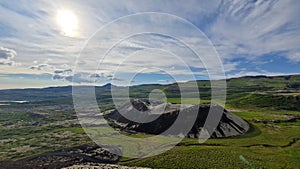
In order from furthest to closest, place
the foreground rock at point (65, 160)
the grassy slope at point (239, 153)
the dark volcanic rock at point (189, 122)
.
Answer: the dark volcanic rock at point (189, 122)
the foreground rock at point (65, 160)
the grassy slope at point (239, 153)

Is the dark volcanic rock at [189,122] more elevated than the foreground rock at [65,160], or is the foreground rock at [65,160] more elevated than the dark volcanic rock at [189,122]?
the dark volcanic rock at [189,122]

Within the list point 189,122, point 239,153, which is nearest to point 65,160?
point 239,153

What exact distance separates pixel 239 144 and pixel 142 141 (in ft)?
77.3

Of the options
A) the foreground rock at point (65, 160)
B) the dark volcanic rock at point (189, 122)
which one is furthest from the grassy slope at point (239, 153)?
the foreground rock at point (65, 160)

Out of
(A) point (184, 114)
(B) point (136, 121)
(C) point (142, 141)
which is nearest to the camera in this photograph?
(C) point (142, 141)

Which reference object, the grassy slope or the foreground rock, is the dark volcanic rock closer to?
the grassy slope

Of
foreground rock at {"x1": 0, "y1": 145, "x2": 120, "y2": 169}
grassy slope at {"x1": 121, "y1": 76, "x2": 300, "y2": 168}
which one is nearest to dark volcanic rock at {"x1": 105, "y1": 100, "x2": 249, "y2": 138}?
grassy slope at {"x1": 121, "y1": 76, "x2": 300, "y2": 168}

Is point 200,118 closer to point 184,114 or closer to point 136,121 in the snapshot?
point 184,114

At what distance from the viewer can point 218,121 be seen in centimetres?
7156

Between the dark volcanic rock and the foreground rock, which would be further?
the dark volcanic rock

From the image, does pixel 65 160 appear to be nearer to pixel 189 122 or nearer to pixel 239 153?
pixel 239 153

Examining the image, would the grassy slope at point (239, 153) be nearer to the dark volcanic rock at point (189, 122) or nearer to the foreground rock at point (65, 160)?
the dark volcanic rock at point (189, 122)

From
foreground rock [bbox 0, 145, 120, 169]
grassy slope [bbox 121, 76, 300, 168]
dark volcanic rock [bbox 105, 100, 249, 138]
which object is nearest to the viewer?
grassy slope [bbox 121, 76, 300, 168]

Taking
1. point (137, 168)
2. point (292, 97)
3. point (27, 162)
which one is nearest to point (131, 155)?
point (137, 168)
